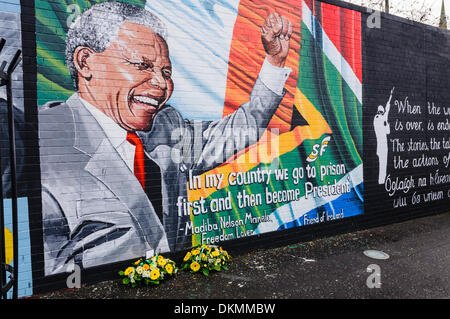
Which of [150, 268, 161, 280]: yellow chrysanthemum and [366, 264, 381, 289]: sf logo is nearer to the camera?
[150, 268, 161, 280]: yellow chrysanthemum

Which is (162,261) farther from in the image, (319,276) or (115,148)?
(319,276)

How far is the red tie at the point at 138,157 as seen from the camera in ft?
16.0

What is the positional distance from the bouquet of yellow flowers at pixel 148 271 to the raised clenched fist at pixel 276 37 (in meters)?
3.66

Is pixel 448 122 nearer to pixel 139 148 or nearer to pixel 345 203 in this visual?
pixel 345 203

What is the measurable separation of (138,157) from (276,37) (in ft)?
10.4

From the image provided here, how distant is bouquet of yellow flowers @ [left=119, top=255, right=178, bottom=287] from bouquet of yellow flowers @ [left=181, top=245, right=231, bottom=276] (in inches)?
11.8

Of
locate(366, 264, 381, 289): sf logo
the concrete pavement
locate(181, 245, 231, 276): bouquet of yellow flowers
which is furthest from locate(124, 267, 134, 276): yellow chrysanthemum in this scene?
locate(366, 264, 381, 289): sf logo

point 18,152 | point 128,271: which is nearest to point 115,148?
point 18,152

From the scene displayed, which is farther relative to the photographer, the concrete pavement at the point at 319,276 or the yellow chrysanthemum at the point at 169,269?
the yellow chrysanthemum at the point at 169,269

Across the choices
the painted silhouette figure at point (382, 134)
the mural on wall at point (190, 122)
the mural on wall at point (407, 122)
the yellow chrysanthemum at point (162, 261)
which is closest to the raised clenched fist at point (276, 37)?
the mural on wall at point (190, 122)

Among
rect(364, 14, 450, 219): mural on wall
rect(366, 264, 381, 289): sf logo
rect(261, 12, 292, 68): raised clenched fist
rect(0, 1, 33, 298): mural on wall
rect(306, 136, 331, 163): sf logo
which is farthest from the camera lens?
rect(364, 14, 450, 219): mural on wall

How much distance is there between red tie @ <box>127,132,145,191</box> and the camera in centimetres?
488

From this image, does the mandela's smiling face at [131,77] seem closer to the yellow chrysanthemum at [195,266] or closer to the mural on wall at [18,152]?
the mural on wall at [18,152]

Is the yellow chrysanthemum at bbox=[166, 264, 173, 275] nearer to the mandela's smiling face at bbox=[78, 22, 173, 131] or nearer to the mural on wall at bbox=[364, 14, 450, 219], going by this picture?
the mandela's smiling face at bbox=[78, 22, 173, 131]
